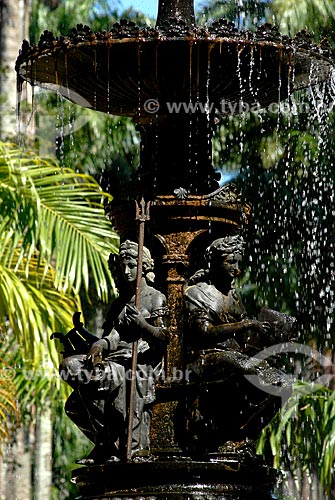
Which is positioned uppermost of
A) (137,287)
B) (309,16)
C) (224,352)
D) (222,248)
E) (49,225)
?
(309,16)

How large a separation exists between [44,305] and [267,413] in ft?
21.6

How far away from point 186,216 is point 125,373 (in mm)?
1142

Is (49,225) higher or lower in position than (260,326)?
higher

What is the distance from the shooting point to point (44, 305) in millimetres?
15133

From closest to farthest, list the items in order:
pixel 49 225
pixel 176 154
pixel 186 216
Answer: pixel 186 216, pixel 176 154, pixel 49 225

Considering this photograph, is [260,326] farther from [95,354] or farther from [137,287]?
[95,354]

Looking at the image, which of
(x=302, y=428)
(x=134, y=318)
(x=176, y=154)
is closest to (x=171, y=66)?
(x=176, y=154)

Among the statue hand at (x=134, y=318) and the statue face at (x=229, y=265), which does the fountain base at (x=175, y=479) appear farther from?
the statue face at (x=229, y=265)

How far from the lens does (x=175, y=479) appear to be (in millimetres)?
8578

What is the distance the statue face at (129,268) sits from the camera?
9039mm

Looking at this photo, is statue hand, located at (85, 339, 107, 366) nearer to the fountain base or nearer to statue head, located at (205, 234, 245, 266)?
the fountain base

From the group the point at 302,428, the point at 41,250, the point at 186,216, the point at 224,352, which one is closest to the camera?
the point at 224,352

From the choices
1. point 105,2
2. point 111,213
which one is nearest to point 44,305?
point 111,213

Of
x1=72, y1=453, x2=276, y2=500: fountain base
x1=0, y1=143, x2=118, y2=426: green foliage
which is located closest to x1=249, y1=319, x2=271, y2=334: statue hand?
x1=72, y1=453, x2=276, y2=500: fountain base
